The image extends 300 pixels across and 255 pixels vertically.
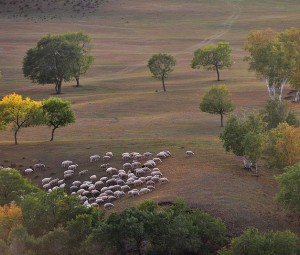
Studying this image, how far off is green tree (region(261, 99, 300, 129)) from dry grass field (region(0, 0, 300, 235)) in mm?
6665

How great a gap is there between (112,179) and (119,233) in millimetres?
15703

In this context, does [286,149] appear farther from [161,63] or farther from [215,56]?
[215,56]

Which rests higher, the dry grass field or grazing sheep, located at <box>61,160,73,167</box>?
the dry grass field

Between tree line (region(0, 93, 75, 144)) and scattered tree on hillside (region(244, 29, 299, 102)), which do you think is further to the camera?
scattered tree on hillside (region(244, 29, 299, 102))

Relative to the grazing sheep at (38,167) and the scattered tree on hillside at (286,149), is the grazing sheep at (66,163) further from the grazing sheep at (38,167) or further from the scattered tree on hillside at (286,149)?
the scattered tree on hillside at (286,149)

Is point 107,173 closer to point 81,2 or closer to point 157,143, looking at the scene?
point 157,143

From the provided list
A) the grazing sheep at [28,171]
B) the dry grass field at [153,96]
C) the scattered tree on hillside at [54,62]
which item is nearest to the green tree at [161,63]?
the dry grass field at [153,96]

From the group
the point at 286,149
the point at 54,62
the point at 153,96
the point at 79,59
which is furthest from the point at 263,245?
the point at 79,59

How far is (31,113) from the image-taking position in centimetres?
6919

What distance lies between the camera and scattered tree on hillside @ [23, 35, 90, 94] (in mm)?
107062

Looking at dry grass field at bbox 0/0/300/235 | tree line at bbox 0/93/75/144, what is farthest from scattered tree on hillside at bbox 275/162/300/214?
tree line at bbox 0/93/75/144

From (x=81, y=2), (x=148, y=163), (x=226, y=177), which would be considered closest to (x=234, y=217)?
(x=226, y=177)

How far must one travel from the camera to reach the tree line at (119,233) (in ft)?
128

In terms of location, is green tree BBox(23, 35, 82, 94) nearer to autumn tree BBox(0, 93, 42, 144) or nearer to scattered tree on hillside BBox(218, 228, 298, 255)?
autumn tree BBox(0, 93, 42, 144)
